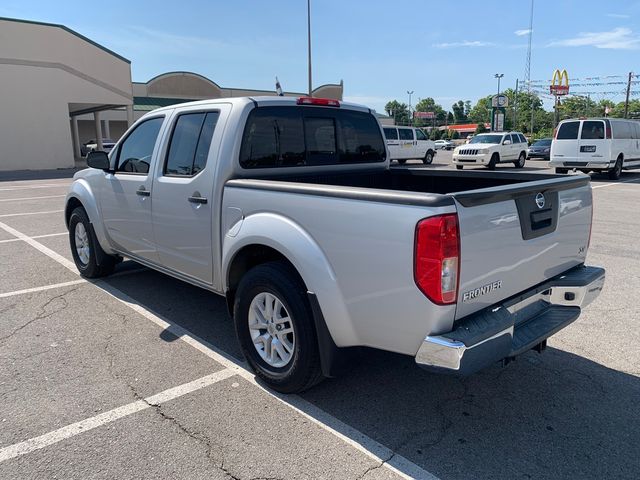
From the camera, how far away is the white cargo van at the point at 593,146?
1767 cm

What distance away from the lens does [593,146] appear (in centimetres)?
1773

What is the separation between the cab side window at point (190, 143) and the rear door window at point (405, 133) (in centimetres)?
2364

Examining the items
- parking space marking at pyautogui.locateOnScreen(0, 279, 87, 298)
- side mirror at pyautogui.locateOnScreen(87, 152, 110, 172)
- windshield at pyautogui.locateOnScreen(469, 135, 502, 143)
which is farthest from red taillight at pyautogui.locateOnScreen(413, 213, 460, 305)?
windshield at pyautogui.locateOnScreen(469, 135, 502, 143)

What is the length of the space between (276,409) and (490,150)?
72.8 feet

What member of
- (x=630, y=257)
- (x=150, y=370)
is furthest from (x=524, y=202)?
(x=630, y=257)

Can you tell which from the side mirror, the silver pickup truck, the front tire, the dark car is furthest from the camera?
the dark car

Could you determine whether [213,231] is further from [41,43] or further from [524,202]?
[41,43]

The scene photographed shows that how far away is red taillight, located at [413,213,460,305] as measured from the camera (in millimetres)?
2412

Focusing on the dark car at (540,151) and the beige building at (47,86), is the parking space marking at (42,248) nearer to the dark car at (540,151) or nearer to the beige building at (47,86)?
the beige building at (47,86)

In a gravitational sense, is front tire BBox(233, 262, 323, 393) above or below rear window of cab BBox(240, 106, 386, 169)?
below

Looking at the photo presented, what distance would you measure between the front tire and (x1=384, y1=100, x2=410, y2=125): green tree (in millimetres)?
156230

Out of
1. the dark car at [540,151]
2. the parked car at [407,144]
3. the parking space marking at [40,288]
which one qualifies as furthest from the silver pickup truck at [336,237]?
the dark car at [540,151]

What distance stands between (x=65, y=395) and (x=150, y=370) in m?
0.58

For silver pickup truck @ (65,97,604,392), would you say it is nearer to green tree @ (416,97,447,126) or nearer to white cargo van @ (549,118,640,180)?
white cargo van @ (549,118,640,180)
